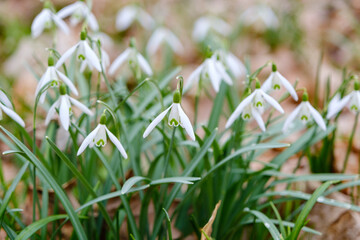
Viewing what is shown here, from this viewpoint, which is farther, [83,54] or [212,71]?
[212,71]

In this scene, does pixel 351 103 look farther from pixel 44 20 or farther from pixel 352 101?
pixel 44 20

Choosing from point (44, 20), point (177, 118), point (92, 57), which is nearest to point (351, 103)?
point (177, 118)

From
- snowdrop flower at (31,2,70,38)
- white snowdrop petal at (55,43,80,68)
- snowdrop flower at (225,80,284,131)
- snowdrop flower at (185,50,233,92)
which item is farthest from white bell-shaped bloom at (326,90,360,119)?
snowdrop flower at (31,2,70,38)

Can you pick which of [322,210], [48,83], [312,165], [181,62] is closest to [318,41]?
[181,62]

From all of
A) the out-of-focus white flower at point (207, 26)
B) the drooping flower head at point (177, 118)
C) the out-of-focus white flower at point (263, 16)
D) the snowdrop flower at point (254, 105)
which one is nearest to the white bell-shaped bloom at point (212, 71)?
the snowdrop flower at point (254, 105)

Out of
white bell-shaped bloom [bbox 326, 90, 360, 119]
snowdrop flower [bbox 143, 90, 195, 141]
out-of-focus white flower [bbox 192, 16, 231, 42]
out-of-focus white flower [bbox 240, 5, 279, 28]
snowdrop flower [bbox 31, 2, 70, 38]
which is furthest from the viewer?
out-of-focus white flower [bbox 240, 5, 279, 28]

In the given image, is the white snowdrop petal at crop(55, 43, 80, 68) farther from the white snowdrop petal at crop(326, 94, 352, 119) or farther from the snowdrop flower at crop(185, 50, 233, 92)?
the white snowdrop petal at crop(326, 94, 352, 119)

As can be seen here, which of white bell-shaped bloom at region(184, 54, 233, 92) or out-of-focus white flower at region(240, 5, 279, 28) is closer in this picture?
white bell-shaped bloom at region(184, 54, 233, 92)
